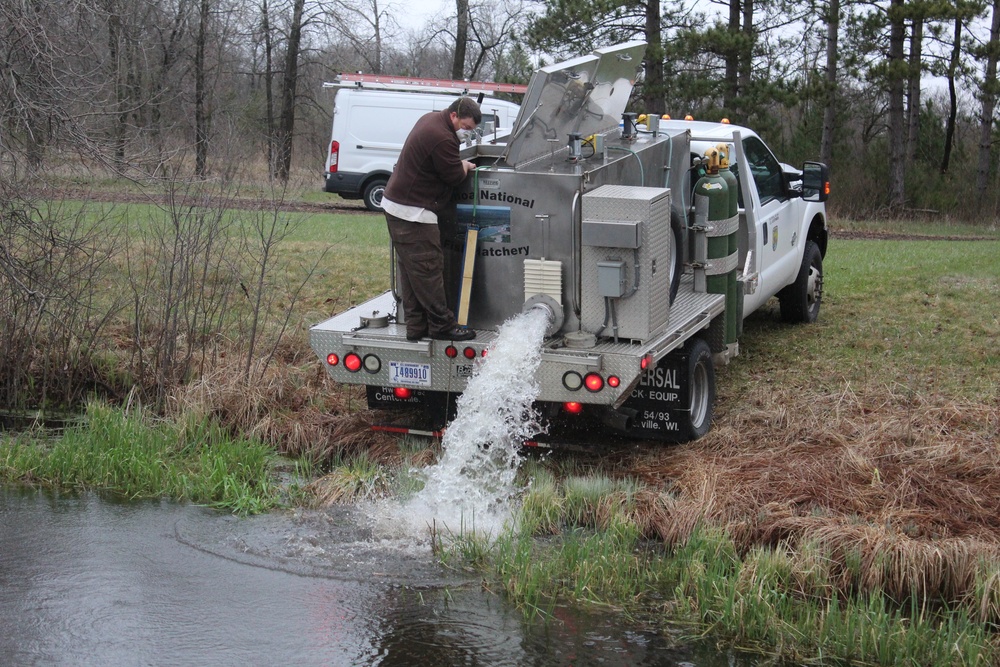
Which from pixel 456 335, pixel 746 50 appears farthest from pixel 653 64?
pixel 456 335

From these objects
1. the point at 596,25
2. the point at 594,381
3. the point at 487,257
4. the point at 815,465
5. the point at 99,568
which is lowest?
the point at 99,568

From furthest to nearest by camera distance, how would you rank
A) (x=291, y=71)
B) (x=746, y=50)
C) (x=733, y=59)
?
(x=291, y=71), (x=733, y=59), (x=746, y=50)

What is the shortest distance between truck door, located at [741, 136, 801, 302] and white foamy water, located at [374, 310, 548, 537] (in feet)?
10.3

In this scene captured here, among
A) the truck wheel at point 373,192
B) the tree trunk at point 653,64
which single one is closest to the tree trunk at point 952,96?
the tree trunk at point 653,64

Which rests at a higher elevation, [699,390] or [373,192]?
[373,192]

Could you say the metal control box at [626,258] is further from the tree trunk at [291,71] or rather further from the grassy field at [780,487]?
the tree trunk at [291,71]

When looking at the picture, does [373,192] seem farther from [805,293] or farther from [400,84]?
[805,293]

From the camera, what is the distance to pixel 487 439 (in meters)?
6.89

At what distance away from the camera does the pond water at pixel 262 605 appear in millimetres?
4988

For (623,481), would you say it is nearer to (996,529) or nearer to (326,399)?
(996,529)

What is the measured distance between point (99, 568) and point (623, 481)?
9.96 ft

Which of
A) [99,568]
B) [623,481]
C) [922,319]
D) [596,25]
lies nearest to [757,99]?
[596,25]

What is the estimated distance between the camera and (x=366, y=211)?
2184cm

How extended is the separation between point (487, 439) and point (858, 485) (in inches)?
87.2
